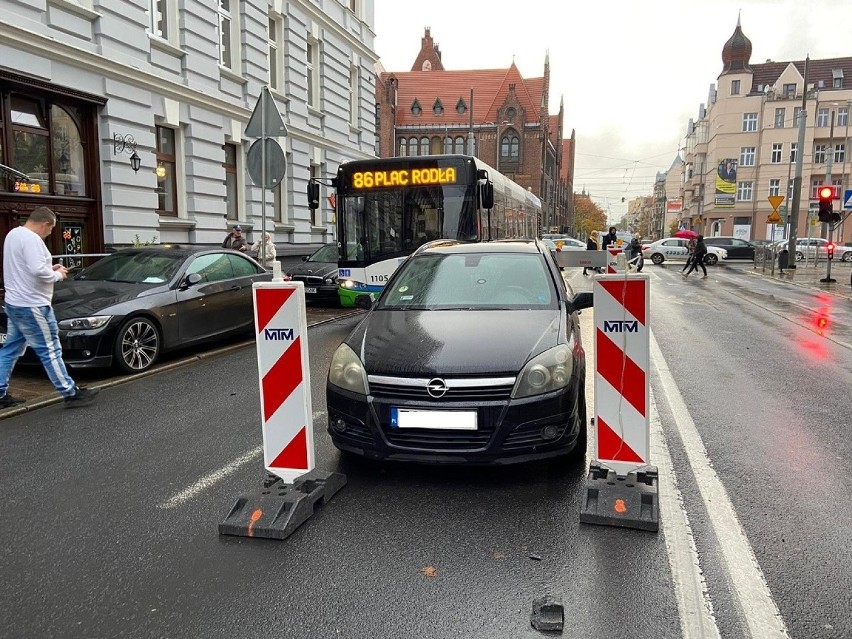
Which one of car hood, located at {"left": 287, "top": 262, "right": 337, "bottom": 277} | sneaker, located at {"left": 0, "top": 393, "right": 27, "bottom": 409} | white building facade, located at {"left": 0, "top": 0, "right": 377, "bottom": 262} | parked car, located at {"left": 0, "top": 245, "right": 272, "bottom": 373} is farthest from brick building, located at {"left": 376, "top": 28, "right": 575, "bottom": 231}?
sneaker, located at {"left": 0, "top": 393, "right": 27, "bottom": 409}

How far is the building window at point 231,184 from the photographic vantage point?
20188 mm

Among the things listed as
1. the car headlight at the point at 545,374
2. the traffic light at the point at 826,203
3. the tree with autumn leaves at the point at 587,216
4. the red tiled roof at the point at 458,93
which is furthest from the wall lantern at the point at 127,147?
the tree with autumn leaves at the point at 587,216

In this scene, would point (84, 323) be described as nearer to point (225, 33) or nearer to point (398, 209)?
point (398, 209)

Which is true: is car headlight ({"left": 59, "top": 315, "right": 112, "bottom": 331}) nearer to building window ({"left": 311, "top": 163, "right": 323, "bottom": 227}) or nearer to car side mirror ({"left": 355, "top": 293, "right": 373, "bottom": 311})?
car side mirror ({"left": 355, "top": 293, "right": 373, "bottom": 311})

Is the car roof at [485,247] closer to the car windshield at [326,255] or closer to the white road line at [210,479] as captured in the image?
the white road line at [210,479]

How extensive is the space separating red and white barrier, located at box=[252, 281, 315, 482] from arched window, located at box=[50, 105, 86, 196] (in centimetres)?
1169

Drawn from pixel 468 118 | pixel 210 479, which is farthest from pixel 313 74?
pixel 468 118

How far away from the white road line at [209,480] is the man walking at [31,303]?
2566mm

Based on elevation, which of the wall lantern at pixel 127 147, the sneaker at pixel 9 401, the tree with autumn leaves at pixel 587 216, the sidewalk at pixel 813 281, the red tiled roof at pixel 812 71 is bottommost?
the sneaker at pixel 9 401

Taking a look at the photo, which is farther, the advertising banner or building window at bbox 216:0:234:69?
the advertising banner

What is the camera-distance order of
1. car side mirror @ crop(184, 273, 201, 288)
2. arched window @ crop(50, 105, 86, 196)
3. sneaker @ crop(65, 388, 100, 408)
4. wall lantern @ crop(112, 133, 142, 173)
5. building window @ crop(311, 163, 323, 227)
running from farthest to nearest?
building window @ crop(311, 163, 323, 227)
wall lantern @ crop(112, 133, 142, 173)
arched window @ crop(50, 105, 86, 196)
car side mirror @ crop(184, 273, 201, 288)
sneaker @ crop(65, 388, 100, 408)

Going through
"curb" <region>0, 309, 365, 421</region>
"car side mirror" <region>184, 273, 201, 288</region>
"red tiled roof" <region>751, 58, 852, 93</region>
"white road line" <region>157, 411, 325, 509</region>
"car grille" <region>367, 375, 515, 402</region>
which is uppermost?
"red tiled roof" <region>751, 58, 852, 93</region>

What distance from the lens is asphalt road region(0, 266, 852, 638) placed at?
295cm

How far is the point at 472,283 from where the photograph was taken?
18.9 feet
